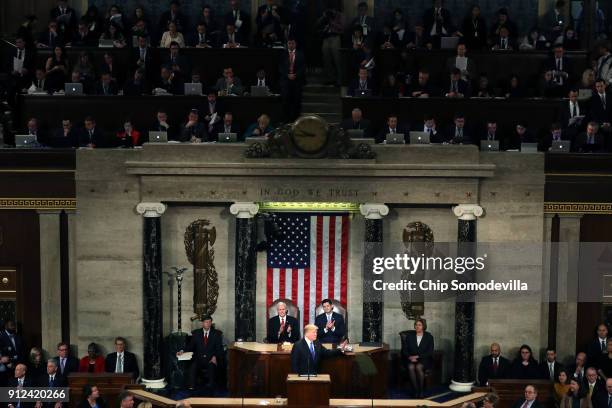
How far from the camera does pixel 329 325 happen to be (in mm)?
24125

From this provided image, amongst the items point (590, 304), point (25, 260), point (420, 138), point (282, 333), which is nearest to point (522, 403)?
point (590, 304)

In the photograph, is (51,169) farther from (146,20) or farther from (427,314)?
(427,314)

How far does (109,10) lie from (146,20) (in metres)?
1.10

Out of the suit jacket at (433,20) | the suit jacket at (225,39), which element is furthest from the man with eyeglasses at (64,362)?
the suit jacket at (433,20)

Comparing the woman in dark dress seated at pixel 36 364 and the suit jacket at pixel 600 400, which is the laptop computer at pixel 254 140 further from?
the suit jacket at pixel 600 400

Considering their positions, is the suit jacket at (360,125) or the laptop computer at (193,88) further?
the laptop computer at (193,88)

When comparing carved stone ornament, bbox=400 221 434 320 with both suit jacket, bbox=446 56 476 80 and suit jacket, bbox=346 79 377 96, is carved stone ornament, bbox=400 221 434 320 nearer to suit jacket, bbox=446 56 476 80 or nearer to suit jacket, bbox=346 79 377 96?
suit jacket, bbox=346 79 377 96

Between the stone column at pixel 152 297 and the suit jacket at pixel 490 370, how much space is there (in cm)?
639

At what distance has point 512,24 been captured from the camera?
95.7ft

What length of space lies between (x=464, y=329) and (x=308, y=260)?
3445 millimetres

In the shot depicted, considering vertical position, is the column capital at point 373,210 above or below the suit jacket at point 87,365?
above

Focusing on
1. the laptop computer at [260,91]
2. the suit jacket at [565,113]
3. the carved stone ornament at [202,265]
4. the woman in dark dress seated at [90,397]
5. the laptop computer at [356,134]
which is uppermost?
the laptop computer at [260,91]

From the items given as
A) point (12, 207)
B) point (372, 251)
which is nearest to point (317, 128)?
point (372, 251)

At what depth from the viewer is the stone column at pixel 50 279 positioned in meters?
24.9
